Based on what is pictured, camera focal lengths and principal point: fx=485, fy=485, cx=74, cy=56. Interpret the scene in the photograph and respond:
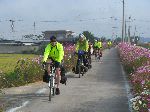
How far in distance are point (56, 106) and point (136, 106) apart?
336 cm

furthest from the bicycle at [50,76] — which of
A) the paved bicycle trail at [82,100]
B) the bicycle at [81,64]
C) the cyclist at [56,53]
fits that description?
the bicycle at [81,64]

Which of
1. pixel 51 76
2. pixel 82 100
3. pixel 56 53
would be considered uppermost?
pixel 56 53

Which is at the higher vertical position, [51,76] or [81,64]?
[51,76]

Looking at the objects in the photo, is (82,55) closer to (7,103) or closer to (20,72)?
Answer: (20,72)

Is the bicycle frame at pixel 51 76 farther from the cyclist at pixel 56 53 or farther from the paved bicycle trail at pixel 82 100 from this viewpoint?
the paved bicycle trail at pixel 82 100

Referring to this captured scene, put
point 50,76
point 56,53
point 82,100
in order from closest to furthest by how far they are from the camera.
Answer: point 82,100 → point 50,76 → point 56,53

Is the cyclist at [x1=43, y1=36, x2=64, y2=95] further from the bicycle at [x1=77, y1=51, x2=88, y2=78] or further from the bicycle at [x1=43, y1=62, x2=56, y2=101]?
the bicycle at [x1=77, y1=51, x2=88, y2=78]

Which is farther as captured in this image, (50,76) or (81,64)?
(81,64)

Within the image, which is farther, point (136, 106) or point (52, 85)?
point (52, 85)

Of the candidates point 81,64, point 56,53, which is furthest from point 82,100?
point 81,64

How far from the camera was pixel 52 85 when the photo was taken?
46.8 feet

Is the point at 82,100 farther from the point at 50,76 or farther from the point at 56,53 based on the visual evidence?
the point at 56,53

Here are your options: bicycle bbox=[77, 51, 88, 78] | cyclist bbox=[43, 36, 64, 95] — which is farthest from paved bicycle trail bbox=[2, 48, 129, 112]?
bicycle bbox=[77, 51, 88, 78]

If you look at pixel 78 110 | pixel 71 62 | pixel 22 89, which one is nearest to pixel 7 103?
pixel 78 110
